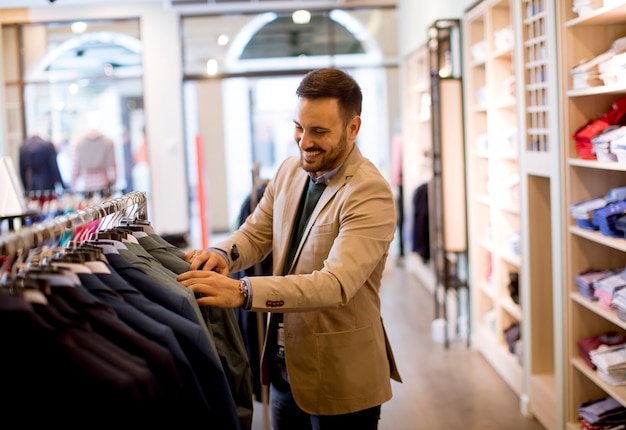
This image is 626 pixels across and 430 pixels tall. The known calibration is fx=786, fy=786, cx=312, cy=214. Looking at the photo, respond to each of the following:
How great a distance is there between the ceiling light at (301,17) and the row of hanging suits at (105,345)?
28.1 ft

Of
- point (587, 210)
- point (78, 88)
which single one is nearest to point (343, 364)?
point (587, 210)

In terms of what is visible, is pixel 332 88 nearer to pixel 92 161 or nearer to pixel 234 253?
pixel 234 253

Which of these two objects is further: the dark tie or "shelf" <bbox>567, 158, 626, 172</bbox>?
"shelf" <bbox>567, 158, 626, 172</bbox>

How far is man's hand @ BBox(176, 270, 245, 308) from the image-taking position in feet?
A: 6.16

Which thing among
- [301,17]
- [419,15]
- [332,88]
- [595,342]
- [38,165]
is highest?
[301,17]

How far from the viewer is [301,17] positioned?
10133 millimetres

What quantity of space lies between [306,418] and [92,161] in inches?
334

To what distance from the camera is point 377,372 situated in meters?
2.31

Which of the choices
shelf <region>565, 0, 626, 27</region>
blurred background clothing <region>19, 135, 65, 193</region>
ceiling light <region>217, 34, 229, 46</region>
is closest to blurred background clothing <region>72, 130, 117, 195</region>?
blurred background clothing <region>19, 135, 65, 193</region>

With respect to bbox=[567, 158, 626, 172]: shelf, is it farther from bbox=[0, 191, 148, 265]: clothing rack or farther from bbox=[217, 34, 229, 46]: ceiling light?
bbox=[217, 34, 229, 46]: ceiling light

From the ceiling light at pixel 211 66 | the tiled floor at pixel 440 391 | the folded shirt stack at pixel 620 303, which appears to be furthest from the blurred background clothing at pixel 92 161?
the folded shirt stack at pixel 620 303

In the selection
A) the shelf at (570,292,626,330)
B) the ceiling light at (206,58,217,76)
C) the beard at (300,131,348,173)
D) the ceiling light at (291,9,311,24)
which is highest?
the ceiling light at (291,9,311,24)

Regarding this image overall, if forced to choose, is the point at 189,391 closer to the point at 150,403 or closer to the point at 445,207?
the point at 150,403

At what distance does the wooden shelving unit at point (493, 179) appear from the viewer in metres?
4.91
